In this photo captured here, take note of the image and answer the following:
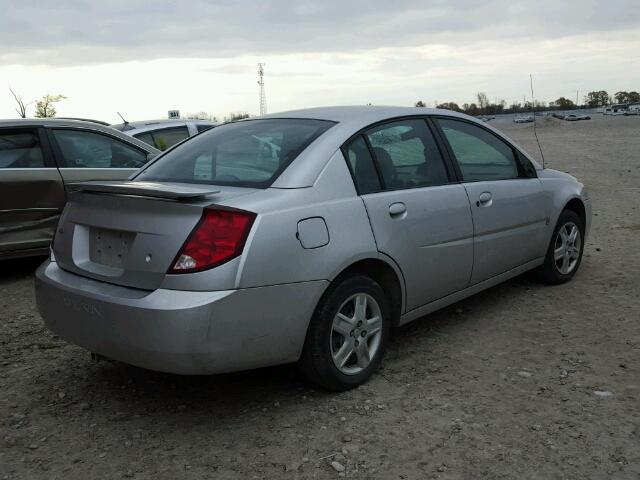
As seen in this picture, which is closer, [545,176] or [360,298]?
[360,298]

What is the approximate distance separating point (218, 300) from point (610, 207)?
844 cm

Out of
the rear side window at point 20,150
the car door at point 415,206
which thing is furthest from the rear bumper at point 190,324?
the rear side window at point 20,150

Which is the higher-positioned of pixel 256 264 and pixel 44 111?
pixel 44 111

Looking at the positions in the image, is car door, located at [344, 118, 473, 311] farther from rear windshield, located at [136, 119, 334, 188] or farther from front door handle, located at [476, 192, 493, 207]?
rear windshield, located at [136, 119, 334, 188]

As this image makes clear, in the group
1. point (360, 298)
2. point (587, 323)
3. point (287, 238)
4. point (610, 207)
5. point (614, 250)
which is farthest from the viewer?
point (610, 207)

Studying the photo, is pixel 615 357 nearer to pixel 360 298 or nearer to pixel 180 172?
pixel 360 298

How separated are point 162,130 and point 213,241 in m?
7.80

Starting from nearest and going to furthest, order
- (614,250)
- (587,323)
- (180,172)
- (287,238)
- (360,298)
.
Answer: (287,238), (360,298), (180,172), (587,323), (614,250)

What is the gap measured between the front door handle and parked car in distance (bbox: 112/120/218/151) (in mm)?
6244

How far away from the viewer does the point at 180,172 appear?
386cm

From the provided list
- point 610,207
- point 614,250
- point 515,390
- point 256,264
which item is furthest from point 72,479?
point 610,207

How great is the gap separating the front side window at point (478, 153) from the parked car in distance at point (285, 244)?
0.05 feet

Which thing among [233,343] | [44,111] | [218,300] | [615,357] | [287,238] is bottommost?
[615,357]

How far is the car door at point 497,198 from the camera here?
443 cm
